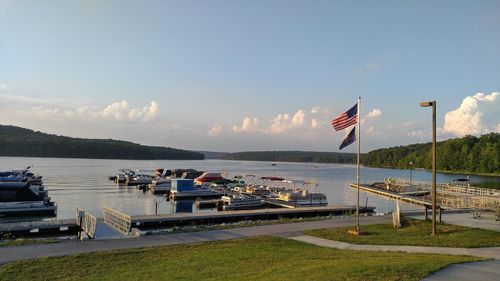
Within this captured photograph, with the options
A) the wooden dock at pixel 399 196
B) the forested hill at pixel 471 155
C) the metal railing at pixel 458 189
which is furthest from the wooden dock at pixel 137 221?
the forested hill at pixel 471 155

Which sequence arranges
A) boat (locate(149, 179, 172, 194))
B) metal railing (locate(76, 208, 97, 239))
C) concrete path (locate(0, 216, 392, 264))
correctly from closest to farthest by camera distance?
concrete path (locate(0, 216, 392, 264))
metal railing (locate(76, 208, 97, 239))
boat (locate(149, 179, 172, 194))

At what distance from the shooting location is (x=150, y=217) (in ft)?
92.1

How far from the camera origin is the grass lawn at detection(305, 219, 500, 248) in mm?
16469

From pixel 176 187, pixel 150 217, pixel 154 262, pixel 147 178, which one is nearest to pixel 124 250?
pixel 154 262

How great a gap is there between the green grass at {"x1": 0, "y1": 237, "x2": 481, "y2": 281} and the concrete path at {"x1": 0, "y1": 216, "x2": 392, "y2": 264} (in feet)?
3.67

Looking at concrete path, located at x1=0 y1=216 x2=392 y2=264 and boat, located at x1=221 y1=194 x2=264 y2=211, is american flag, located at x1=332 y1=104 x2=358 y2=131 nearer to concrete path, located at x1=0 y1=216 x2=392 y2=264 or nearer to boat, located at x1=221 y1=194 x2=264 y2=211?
concrete path, located at x1=0 y1=216 x2=392 y2=264

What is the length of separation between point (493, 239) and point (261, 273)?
1125 cm

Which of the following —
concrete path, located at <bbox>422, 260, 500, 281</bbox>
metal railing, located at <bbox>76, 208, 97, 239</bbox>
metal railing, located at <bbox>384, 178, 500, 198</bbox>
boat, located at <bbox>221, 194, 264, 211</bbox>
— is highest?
concrete path, located at <bbox>422, 260, 500, 281</bbox>

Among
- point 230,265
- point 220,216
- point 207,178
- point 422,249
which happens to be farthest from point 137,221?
point 207,178

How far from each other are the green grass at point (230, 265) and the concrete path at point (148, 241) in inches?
44.1

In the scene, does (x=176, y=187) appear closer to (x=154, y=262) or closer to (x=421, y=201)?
(x=421, y=201)

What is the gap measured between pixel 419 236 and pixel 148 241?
36.3 feet

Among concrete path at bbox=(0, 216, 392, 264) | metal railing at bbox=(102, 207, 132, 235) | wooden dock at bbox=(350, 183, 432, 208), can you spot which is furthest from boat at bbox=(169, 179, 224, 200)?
concrete path at bbox=(0, 216, 392, 264)

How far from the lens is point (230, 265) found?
12.1 metres
